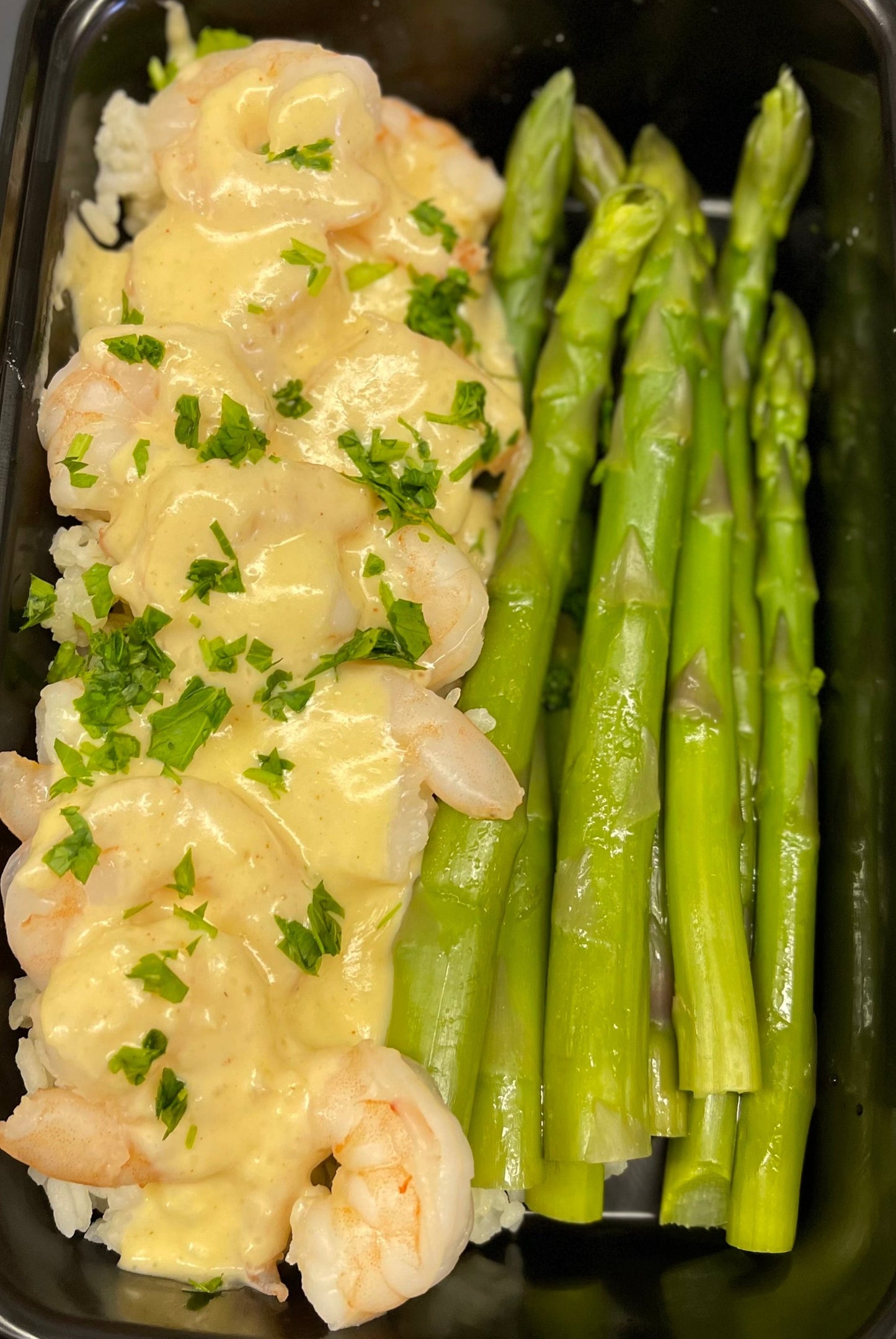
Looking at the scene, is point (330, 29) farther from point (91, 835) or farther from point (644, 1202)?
point (644, 1202)

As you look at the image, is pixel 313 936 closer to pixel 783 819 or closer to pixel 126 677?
pixel 126 677

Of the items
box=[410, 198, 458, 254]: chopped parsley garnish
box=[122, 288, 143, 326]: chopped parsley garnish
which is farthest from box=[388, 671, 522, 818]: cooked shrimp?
box=[410, 198, 458, 254]: chopped parsley garnish

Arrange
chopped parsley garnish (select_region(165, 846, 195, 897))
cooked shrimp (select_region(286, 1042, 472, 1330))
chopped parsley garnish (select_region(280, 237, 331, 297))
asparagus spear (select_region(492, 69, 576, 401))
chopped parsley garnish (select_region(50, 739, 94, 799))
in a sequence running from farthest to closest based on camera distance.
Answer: asparagus spear (select_region(492, 69, 576, 401)) < chopped parsley garnish (select_region(280, 237, 331, 297)) < chopped parsley garnish (select_region(50, 739, 94, 799)) < chopped parsley garnish (select_region(165, 846, 195, 897)) < cooked shrimp (select_region(286, 1042, 472, 1330))

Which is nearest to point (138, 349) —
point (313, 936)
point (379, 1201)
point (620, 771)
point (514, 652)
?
point (514, 652)

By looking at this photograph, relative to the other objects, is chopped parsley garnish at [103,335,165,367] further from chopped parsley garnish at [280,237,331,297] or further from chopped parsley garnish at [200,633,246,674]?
chopped parsley garnish at [200,633,246,674]

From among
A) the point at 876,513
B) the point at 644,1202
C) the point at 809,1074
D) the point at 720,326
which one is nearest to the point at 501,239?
the point at 720,326

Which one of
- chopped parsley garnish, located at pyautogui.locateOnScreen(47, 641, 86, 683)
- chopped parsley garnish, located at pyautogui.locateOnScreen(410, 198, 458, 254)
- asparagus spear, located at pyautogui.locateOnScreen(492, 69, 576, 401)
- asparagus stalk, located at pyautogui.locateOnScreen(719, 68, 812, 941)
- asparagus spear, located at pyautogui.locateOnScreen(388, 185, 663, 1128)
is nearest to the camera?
asparagus spear, located at pyautogui.locateOnScreen(388, 185, 663, 1128)
